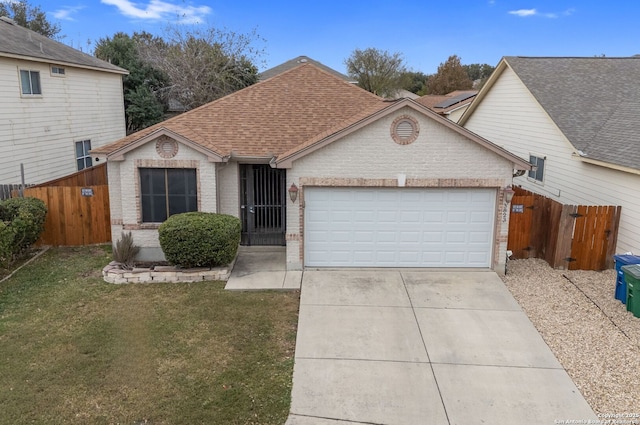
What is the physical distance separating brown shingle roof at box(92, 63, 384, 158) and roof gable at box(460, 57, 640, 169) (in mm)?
6175

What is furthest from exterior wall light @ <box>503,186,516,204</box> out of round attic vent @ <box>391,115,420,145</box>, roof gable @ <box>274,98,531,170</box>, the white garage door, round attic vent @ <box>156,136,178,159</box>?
round attic vent @ <box>156,136,178,159</box>

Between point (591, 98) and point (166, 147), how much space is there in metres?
14.5

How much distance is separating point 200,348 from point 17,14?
4446cm

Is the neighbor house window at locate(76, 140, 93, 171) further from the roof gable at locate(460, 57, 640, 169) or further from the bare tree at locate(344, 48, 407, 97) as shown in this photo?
the bare tree at locate(344, 48, 407, 97)

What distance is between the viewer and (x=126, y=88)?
29.4 meters

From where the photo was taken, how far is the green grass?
267 inches

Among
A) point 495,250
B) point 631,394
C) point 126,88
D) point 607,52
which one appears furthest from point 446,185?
point 607,52

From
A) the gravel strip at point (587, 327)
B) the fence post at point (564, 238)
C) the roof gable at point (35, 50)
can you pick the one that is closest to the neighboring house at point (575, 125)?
the fence post at point (564, 238)

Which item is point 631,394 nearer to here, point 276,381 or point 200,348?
point 276,381

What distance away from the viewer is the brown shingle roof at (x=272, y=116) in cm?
1345

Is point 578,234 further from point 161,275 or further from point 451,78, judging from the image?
point 451,78

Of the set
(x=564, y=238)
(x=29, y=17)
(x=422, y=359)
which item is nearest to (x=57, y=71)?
(x=422, y=359)

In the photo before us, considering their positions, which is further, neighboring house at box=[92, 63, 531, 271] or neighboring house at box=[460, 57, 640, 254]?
neighboring house at box=[460, 57, 640, 254]

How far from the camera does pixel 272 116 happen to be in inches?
586
